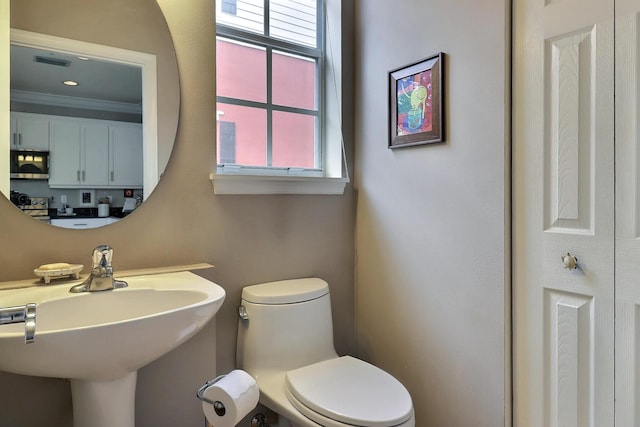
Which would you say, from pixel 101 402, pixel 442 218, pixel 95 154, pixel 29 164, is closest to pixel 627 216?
pixel 442 218

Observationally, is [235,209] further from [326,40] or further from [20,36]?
[326,40]

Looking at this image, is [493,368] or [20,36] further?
[493,368]

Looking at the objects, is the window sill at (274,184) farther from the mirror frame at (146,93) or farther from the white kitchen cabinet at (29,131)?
the white kitchen cabinet at (29,131)

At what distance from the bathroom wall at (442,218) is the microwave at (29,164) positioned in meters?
1.23

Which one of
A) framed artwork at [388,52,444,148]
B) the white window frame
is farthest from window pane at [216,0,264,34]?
framed artwork at [388,52,444,148]

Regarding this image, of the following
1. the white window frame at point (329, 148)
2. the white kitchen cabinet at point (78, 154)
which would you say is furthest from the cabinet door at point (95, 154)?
the white window frame at point (329, 148)

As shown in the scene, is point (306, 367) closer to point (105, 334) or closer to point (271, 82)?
point (105, 334)

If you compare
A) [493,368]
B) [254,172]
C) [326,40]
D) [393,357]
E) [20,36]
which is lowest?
[393,357]

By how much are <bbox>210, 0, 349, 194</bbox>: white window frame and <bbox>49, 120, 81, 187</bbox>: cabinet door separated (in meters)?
0.52

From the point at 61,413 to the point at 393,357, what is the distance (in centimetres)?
122

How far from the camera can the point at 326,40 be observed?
1902mm

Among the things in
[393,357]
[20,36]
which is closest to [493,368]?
[393,357]

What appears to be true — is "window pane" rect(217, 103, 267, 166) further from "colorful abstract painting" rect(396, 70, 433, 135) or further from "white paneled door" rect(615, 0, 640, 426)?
"white paneled door" rect(615, 0, 640, 426)

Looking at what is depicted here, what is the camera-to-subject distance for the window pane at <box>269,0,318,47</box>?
5.86 ft
